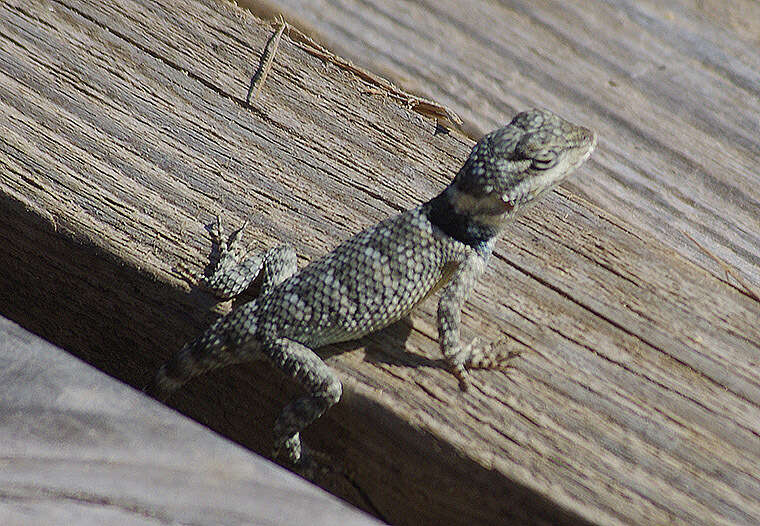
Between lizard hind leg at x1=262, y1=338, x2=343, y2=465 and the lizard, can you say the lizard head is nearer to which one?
the lizard

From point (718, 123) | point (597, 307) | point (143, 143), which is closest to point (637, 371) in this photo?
point (597, 307)

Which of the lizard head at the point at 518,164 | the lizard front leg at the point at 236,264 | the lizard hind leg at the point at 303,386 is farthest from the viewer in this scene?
the lizard head at the point at 518,164

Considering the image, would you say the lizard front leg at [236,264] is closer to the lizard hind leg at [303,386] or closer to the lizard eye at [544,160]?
the lizard hind leg at [303,386]

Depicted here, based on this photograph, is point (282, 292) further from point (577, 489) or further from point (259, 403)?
point (577, 489)

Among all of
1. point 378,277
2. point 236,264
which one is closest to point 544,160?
point 378,277

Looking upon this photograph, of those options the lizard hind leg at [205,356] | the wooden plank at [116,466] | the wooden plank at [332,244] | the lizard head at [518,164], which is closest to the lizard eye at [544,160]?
the lizard head at [518,164]

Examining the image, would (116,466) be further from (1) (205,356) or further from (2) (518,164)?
(2) (518,164)
